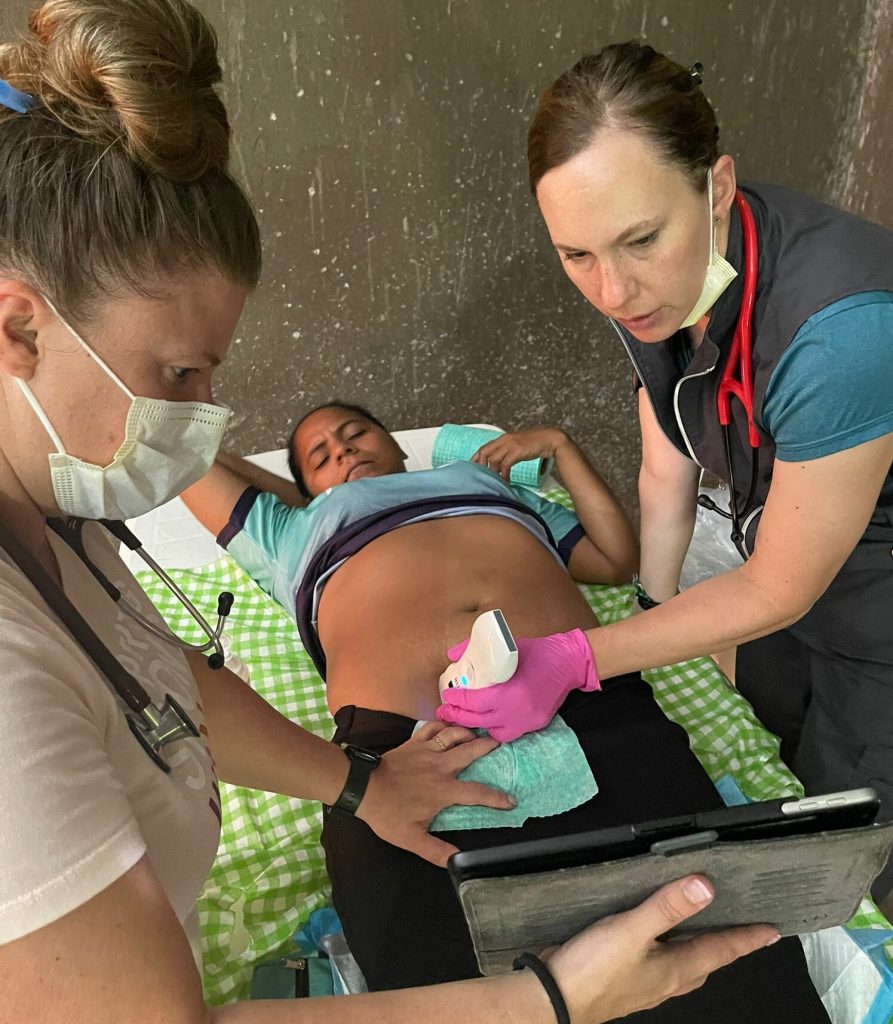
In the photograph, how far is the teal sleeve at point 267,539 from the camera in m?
2.07

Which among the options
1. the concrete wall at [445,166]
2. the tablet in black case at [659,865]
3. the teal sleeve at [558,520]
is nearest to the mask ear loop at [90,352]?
the tablet in black case at [659,865]

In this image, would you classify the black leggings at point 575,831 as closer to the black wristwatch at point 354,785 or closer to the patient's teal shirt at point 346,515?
the black wristwatch at point 354,785

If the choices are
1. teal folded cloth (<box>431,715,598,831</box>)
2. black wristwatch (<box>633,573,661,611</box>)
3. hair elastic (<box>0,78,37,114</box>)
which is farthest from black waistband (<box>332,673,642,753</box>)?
hair elastic (<box>0,78,37,114</box>)

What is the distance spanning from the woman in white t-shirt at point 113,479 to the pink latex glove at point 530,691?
528mm

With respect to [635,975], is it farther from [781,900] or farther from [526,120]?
[526,120]

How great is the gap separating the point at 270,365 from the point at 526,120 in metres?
1.00

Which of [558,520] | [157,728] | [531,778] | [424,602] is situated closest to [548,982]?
[157,728]

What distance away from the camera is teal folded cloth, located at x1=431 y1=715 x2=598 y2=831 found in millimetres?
1318

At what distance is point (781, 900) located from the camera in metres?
0.95

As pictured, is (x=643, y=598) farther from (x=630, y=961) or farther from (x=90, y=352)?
(x=90, y=352)

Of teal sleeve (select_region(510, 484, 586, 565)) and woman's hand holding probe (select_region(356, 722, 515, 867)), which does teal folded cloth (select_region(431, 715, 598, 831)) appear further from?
teal sleeve (select_region(510, 484, 586, 565))

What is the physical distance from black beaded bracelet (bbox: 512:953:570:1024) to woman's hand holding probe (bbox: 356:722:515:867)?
406 mm

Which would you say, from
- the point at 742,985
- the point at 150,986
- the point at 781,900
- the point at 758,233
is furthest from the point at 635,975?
the point at 758,233

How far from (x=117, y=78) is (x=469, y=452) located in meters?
1.72
